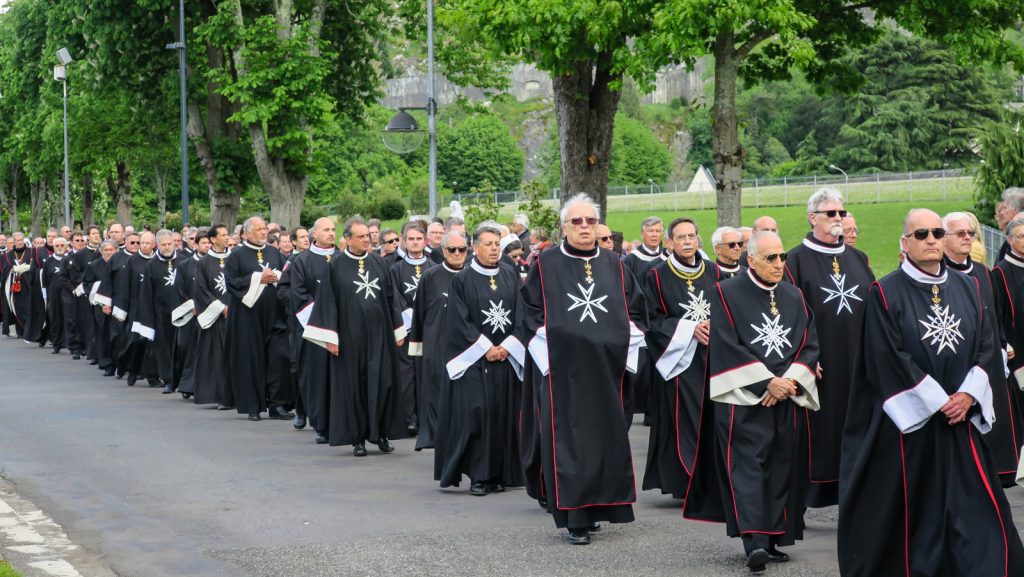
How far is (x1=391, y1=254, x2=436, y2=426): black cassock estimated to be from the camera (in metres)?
14.3

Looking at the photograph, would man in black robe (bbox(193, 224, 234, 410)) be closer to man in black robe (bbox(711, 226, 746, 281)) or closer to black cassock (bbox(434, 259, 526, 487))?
black cassock (bbox(434, 259, 526, 487))

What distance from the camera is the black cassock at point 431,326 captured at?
11875 mm

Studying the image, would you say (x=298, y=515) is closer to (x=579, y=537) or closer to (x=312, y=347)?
(x=579, y=537)

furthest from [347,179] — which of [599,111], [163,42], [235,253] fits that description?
[235,253]

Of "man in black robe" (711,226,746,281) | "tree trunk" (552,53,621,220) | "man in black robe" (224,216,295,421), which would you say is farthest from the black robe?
"tree trunk" (552,53,621,220)

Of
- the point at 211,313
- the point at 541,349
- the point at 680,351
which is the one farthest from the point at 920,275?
the point at 211,313

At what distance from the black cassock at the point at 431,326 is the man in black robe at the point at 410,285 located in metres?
2.13

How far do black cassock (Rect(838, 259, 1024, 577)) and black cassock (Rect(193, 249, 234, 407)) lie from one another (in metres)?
10.7

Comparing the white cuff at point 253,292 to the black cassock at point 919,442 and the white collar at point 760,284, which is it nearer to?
the white collar at point 760,284

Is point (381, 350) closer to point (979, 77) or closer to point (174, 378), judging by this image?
point (174, 378)

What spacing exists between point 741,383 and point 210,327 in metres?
10.2

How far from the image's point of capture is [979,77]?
2972 inches

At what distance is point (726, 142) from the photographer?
19.5 meters

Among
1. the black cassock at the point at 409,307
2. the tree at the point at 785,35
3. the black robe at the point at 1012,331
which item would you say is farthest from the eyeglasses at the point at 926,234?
the tree at the point at 785,35
